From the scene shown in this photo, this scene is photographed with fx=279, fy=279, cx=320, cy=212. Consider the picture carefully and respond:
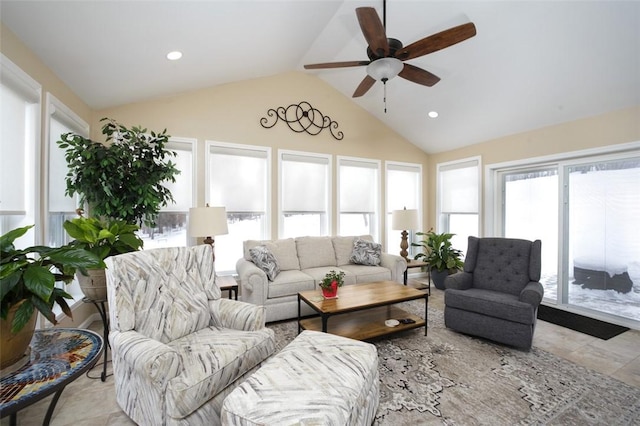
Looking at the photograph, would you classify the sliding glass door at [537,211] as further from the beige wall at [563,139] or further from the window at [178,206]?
the window at [178,206]

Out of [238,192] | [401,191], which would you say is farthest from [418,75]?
[401,191]

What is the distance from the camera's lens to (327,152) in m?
4.78

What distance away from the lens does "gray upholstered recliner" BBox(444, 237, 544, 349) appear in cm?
267

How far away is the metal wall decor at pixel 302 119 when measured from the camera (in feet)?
14.3

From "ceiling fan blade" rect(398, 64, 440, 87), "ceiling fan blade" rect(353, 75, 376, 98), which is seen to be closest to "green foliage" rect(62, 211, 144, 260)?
"ceiling fan blade" rect(353, 75, 376, 98)

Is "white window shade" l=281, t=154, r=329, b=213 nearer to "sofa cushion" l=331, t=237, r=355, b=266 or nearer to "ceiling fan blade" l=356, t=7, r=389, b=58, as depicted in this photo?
"sofa cushion" l=331, t=237, r=355, b=266

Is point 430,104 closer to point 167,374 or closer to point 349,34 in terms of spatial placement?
point 349,34

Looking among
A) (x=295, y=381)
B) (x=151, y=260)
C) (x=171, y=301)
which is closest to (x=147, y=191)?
(x=151, y=260)

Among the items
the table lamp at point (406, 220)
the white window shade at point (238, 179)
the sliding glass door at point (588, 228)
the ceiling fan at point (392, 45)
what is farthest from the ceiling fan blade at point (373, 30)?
the sliding glass door at point (588, 228)

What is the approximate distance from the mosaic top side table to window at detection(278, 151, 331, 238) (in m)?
3.12

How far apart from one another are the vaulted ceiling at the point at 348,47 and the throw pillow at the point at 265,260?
7.50ft

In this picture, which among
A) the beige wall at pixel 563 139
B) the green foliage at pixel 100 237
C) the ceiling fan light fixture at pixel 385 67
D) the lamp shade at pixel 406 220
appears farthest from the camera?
the lamp shade at pixel 406 220

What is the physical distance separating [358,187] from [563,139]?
2937 mm

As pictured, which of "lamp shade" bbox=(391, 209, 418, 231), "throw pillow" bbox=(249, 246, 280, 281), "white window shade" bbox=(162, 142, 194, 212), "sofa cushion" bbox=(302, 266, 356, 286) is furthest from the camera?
"lamp shade" bbox=(391, 209, 418, 231)
